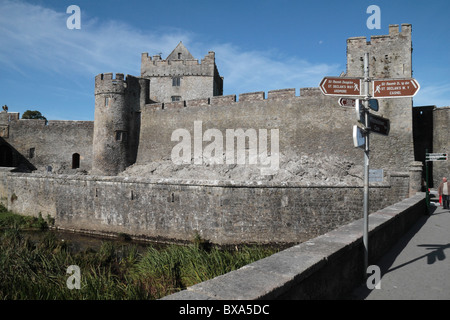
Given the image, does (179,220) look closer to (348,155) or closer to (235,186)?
(235,186)

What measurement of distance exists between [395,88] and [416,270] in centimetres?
253

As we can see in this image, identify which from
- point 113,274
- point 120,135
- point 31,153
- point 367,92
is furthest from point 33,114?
point 367,92

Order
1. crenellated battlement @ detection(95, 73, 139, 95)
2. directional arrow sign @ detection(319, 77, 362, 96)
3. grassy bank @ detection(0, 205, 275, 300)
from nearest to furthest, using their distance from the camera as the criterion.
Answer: directional arrow sign @ detection(319, 77, 362, 96)
grassy bank @ detection(0, 205, 275, 300)
crenellated battlement @ detection(95, 73, 139, 95)

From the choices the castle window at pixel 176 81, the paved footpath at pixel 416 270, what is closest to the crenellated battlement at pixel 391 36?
the paved footpath at pixel 416 270

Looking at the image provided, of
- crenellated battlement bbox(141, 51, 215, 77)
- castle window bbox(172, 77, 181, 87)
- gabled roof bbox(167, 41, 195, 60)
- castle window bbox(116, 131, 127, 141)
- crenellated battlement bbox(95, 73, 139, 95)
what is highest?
gabled roof bbox(167, 41, 195, 60)

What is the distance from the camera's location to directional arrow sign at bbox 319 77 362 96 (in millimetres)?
4102

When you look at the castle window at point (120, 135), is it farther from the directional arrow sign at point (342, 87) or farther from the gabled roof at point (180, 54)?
the directional arrow sign at point (342, 87)

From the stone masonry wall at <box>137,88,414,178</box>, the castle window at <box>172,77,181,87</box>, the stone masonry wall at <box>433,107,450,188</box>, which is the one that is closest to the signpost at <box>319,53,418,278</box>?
the stone masonry wall at <box>137,88,414,178</box>

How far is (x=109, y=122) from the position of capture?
23.5 meters

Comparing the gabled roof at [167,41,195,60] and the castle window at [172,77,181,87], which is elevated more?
the gabled roof at [167,41,195,60]

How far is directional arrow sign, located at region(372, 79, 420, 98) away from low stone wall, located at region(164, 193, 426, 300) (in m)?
1.93

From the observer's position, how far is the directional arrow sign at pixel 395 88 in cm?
398

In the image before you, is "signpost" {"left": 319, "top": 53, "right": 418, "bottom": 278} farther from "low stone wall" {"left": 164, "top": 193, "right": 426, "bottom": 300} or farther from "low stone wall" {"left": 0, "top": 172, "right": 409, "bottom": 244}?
"low stone wall" {"left": 0, "top": 172, "right": 409, "bottom": 244}
